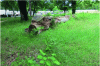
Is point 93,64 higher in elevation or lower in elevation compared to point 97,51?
lower

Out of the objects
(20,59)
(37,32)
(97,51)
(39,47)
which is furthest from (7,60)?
(97,51)

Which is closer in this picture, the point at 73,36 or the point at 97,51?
the point at 97,51

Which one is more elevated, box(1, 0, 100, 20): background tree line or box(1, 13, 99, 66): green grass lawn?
box(1, 0, 100, 20): background tree line

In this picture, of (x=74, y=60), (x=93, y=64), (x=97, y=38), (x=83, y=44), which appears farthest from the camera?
(x=97, y=38)

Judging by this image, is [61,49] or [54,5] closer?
[61,49]

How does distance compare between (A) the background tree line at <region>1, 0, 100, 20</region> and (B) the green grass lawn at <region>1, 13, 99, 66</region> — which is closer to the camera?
(B) the green grass lawn at <region>1, 13, 99, 66</region>

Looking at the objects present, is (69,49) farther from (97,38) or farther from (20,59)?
(20,59)

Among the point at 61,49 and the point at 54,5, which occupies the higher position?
the point at 54,5

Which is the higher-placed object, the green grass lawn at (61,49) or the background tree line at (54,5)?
the background tree line at (54,5)

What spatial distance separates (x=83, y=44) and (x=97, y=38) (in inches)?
40.4

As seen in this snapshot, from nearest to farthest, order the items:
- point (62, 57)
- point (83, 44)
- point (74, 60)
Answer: point (74, 60), point (62, 57), point (83, 44)

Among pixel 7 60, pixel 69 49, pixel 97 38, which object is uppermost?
pixel 97 38

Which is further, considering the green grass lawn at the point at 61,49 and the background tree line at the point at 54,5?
the background tree line at the point at 54,5

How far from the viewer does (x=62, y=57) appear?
3.66 meters
